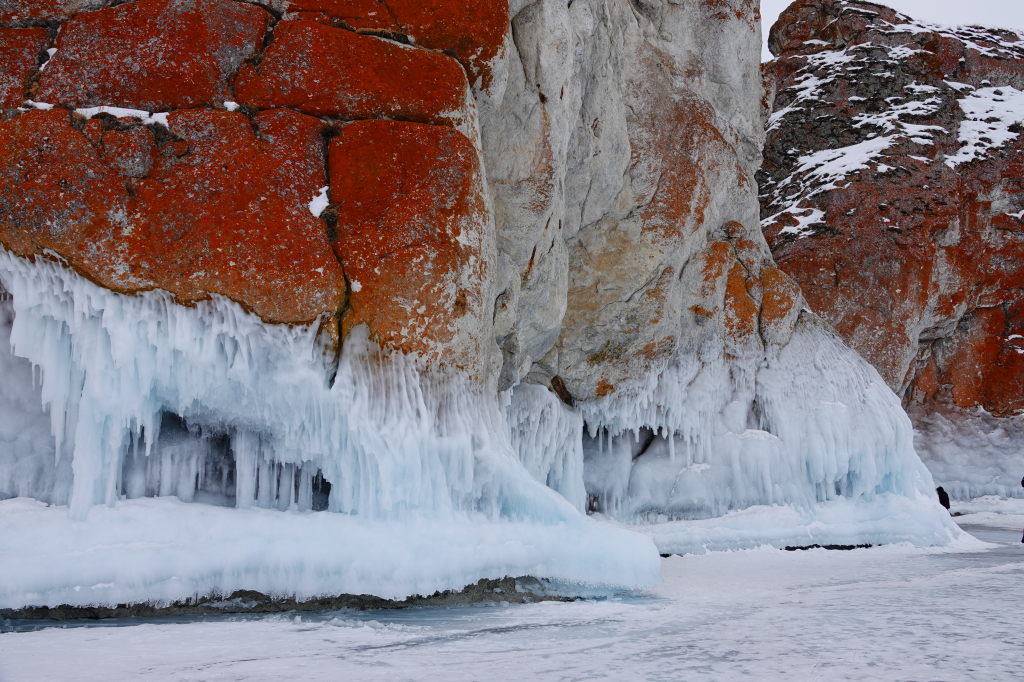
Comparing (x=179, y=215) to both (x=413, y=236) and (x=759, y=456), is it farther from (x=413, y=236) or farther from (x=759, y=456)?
(x=759, y=456)

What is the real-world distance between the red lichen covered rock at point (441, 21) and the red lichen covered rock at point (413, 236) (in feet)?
3.88

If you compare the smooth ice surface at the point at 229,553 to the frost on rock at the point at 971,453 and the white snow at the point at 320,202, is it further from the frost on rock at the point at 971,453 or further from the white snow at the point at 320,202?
the frost on rock at the point at 971,453

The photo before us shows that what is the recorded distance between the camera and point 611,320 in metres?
14.6

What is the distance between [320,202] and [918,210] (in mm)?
19930

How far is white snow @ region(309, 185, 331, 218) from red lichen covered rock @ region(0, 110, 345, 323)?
53 millimetres

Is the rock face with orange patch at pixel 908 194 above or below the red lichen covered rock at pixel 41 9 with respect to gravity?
above

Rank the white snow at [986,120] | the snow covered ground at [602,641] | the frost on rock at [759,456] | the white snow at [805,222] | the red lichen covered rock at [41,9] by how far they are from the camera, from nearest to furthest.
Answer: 1. the snow covered ground at [602,641]
2. the red lichen covered rock at [41,9]
3. the frost on rock at [759,456]
4. the white snow at [805,222]
5. the white snow at [986,120]

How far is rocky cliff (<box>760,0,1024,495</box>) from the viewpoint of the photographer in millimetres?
23281

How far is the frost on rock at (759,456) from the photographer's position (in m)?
15.3

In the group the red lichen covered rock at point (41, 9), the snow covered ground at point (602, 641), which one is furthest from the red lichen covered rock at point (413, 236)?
the red lichen covered rock at point (41, 9)

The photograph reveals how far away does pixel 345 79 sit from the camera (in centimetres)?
908

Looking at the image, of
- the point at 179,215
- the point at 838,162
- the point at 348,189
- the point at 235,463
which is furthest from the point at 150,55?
the point at 838,162

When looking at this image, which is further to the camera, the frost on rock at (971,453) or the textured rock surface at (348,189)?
the frost on rock at (971,453)

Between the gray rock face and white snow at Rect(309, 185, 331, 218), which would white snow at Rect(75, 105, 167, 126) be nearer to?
white snow at Rect(309, 185, 331, 218)
